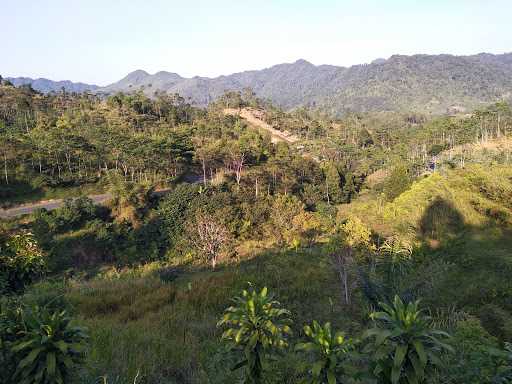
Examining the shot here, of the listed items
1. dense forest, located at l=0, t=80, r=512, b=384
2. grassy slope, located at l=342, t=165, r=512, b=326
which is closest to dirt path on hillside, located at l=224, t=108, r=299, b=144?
dense forest, located at l=0, t=80, r=512, b=384

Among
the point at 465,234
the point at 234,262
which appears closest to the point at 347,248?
the point at 465,234

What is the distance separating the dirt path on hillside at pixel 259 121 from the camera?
3255 inches

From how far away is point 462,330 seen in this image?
20.3ft

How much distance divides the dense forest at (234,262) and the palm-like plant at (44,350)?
18mm

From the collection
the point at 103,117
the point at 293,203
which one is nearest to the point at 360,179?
the point at 293,203

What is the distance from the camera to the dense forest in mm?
3949

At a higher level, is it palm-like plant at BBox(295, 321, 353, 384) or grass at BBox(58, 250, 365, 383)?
palm-like plant at BBox(295, 321, 353, 384)

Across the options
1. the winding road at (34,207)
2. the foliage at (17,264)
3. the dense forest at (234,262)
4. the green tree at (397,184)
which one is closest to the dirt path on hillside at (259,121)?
the dense forest at (234,262)

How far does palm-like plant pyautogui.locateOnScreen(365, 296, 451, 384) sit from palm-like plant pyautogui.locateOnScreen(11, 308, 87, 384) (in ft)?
10.6

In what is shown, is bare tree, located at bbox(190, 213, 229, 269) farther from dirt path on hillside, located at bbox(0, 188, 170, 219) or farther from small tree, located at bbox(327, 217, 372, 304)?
dirt path on hillside, located at bbox(0, 188, 170, 219)

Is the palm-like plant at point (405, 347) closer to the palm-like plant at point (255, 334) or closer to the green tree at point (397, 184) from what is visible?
the palm-like plant at point (255, 334)

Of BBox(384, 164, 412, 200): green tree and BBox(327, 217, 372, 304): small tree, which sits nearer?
BBox(327, 217, 372, 304): small tree

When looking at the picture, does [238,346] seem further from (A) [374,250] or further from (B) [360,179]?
(B) [360,179]

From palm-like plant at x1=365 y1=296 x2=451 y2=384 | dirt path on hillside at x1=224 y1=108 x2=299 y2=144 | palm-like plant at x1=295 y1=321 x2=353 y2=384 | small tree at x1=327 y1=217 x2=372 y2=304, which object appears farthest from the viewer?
dirt path on hillside at x1=224 y1=108 x2=299 y2=144
